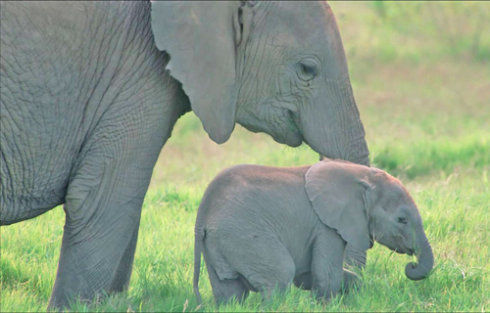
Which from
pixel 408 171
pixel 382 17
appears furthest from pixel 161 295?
pixel 382 17

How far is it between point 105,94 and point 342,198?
1274 mm

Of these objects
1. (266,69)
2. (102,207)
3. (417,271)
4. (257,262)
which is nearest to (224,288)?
(257,262)

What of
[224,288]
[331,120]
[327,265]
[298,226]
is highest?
[331,120]

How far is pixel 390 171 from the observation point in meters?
8.75

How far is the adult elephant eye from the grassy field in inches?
40.1

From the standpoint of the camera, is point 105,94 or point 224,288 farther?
point 224,288

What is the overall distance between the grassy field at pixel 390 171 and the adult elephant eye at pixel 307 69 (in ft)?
3.34

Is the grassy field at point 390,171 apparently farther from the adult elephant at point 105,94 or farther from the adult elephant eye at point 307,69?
the adult elephant eye at point 307,69

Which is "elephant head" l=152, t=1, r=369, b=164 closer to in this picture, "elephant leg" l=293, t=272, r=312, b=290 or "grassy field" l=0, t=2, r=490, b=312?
"elephant leg" l=293, t=272, r=312, b=290

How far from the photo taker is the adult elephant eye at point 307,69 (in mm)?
4684

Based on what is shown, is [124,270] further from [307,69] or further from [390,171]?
[390,171]

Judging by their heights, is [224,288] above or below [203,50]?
below

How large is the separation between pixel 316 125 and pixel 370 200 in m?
0.46

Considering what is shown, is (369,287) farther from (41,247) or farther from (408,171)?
(408,171)
